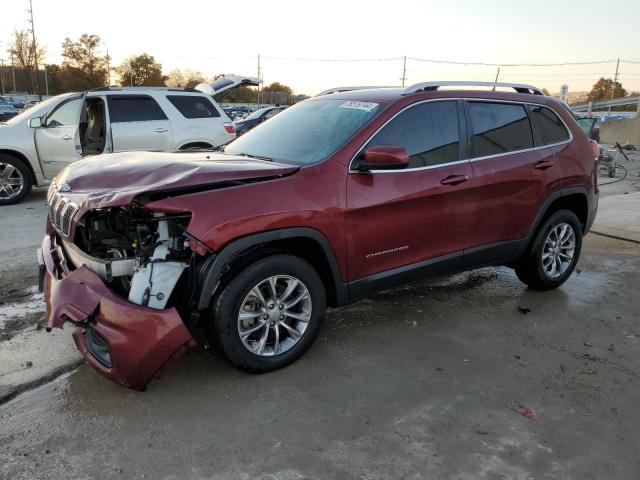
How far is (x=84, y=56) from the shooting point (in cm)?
7362

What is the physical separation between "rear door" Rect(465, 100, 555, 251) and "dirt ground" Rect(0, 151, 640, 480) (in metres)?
0.79

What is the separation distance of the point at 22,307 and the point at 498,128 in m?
4.25

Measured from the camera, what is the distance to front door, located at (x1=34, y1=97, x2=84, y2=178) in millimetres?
8773

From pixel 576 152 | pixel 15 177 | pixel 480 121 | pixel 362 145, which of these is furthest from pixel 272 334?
pixel 15 177

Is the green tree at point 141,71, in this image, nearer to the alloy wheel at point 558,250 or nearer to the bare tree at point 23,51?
the bare tree at point 23,51

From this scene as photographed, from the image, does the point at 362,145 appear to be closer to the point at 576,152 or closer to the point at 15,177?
the point at 576,152

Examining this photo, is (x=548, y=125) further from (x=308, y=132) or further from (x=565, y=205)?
(x=308, y=132)

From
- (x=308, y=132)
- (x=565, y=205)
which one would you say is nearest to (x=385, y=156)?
(x=308, y=132)

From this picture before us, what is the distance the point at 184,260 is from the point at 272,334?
30.5 inches

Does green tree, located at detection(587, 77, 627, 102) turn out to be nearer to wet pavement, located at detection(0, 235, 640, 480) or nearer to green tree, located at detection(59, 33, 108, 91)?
green tree, located at detection(59, 33, 108, 91)

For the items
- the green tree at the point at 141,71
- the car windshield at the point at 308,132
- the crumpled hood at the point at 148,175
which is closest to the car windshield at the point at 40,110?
the car windshield at the point at 308,132

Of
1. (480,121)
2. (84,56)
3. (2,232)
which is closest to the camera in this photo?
(480,121)

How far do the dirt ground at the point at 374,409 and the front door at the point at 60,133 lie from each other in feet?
16.0

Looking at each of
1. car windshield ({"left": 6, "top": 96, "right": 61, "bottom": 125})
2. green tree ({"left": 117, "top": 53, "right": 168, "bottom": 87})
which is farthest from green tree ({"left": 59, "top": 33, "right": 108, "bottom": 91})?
car windshield ({"left": 6, "top": 96, "right": 61, "bottom": 125})
